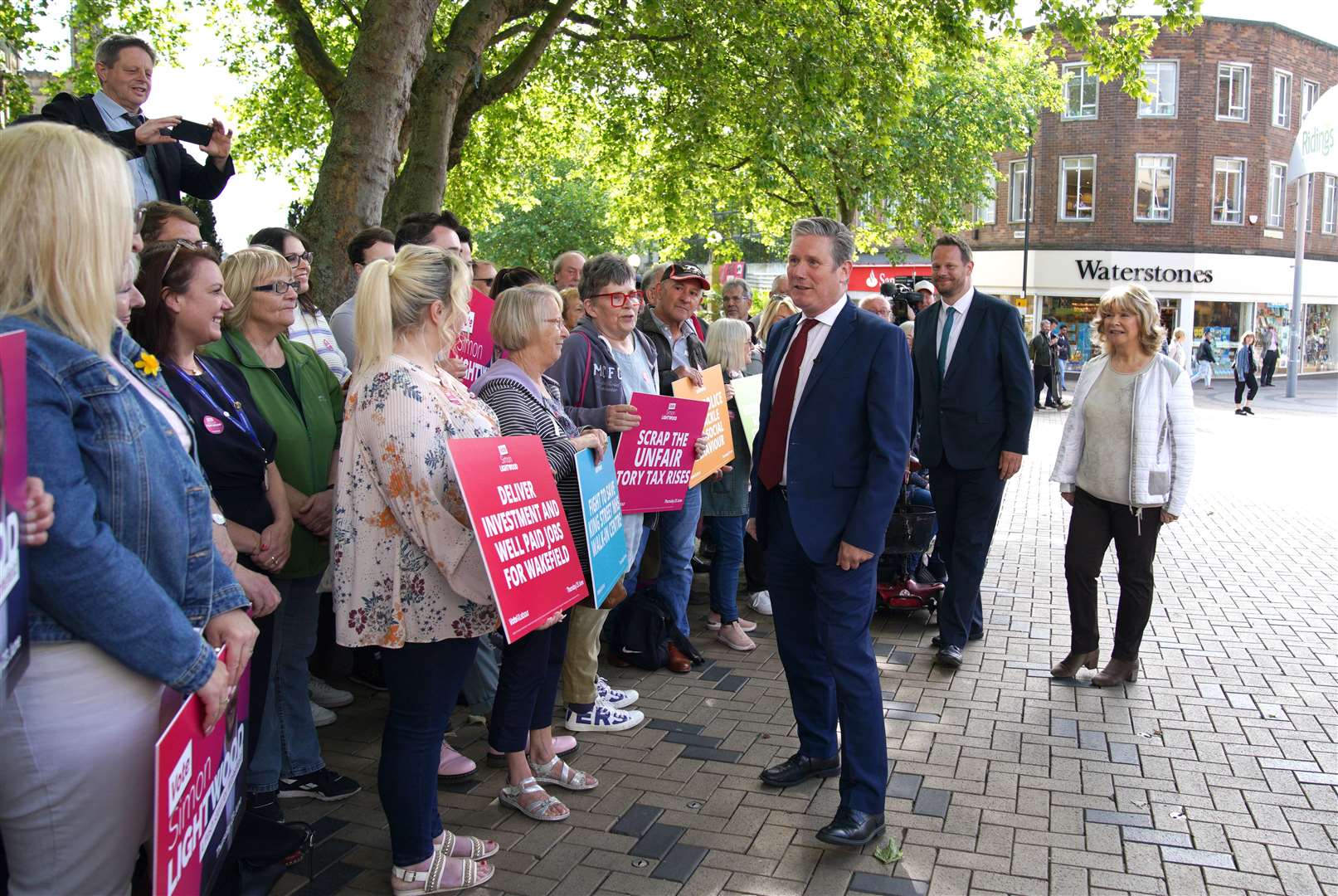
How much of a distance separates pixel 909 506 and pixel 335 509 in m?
4.51

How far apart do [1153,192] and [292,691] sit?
1670 inches

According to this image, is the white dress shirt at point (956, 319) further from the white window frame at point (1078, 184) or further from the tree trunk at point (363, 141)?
the white window frame at point (1078, 184)

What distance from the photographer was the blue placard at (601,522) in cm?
409

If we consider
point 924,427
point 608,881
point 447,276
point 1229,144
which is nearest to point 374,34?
point 924,427

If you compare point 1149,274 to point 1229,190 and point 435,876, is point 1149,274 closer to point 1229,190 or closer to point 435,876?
point 1229,190

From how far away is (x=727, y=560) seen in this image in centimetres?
660

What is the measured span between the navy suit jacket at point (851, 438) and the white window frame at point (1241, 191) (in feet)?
137

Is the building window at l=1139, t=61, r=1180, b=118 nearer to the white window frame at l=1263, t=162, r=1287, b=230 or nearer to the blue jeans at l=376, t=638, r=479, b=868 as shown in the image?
the white window frame at l=1263, t=162, r=1287, b=230

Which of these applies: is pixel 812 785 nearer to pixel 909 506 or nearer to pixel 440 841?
pixel 440 841

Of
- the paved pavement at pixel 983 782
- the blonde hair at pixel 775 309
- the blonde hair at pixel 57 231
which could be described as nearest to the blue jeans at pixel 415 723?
the paved pavement at pixel 983 782

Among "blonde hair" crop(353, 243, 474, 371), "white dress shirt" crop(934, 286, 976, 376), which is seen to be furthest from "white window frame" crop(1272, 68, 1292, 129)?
"blonde hair" crop(353, 243, 474, 371)

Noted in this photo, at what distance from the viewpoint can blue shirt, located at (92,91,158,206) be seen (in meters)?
4.96

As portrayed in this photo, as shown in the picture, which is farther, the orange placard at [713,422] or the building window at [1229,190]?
the building window at [1229,190]

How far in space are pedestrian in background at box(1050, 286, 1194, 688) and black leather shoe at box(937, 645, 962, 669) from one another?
0.51 meters
